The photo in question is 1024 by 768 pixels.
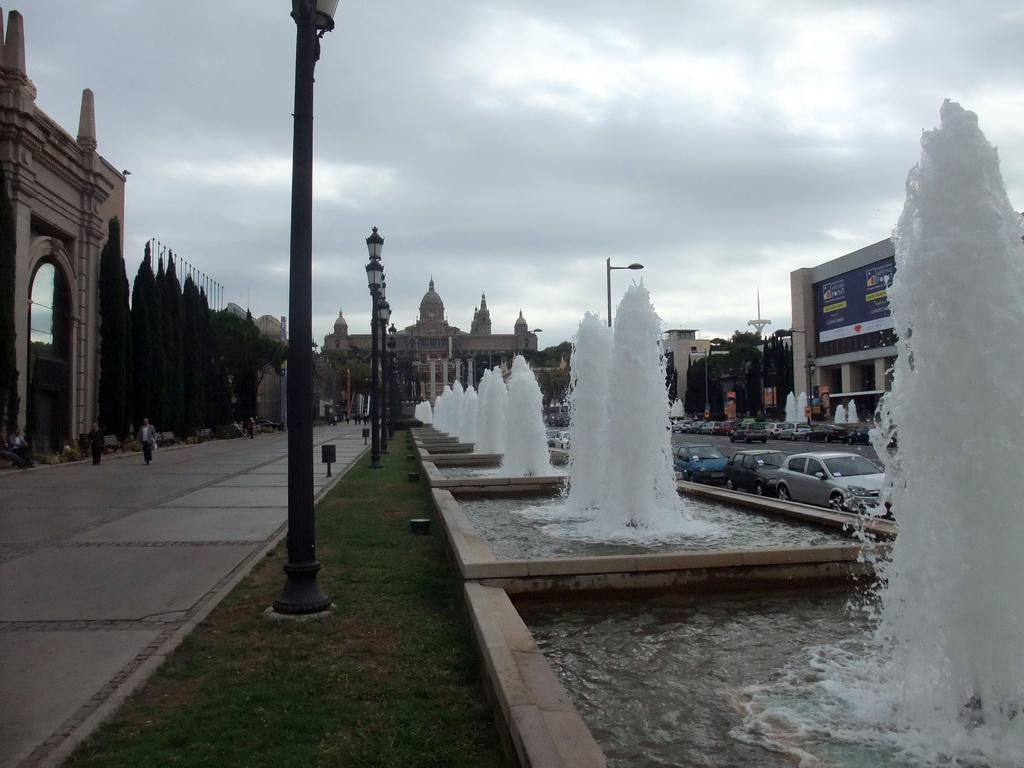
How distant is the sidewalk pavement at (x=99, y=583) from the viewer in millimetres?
4574

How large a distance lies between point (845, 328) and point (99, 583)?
81723 millimetres

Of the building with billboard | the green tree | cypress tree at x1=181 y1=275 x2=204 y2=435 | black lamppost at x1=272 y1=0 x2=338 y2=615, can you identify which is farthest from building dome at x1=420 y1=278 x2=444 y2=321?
black lamppost at x1=272 y1=0 x2=338 y2=615

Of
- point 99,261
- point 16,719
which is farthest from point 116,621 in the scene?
point 99,261

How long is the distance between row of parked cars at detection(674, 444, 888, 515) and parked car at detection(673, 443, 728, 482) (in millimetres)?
26

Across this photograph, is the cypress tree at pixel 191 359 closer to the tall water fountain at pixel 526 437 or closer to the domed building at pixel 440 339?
the tall water fountain at pixel 526 437

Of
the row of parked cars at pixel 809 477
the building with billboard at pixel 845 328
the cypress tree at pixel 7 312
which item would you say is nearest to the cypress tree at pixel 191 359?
the cypress tree at pixel 7 312

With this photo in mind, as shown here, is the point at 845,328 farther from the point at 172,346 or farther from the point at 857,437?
the point at 172,346

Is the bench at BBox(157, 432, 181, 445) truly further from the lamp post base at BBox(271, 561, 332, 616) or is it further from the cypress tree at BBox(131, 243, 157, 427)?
the lamp post base at BBox(271, 561, 332, 616)

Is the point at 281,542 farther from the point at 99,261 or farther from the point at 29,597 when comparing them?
the point at 99,261

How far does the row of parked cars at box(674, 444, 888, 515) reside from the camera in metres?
13.7

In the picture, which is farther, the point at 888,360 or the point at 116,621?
the point at 888,360

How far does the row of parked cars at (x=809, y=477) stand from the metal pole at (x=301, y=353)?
7.97 metres

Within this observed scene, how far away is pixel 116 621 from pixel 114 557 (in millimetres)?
3097

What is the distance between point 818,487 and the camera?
1456 cm
